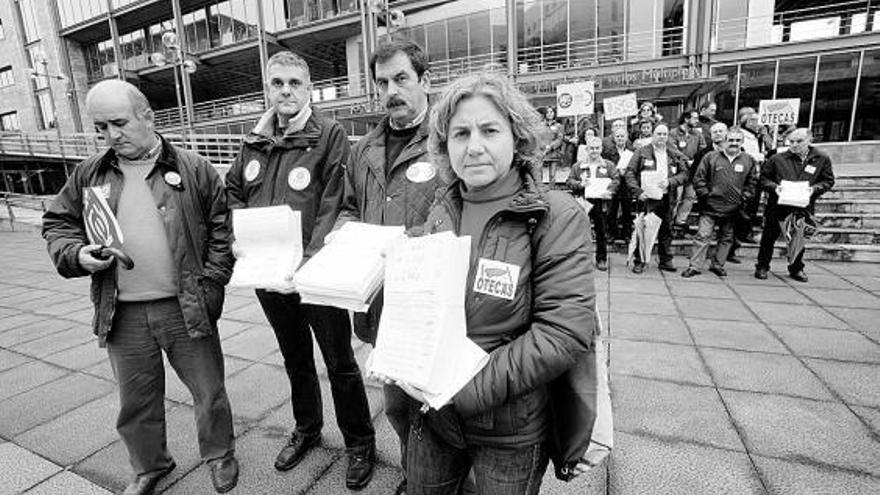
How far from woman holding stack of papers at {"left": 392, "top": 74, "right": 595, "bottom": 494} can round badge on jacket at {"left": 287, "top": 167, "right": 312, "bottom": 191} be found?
922 mm

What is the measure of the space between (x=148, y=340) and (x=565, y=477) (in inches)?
79.6

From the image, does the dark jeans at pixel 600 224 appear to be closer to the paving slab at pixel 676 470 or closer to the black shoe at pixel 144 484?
the paving slab at pixel 676 470

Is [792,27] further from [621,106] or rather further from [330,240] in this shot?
[330,240]

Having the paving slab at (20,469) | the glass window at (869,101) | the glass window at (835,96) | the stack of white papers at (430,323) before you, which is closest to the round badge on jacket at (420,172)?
the stack of white papers at (430,323)

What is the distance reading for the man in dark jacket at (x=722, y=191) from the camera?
235 inches

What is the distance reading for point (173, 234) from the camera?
2.10 metres

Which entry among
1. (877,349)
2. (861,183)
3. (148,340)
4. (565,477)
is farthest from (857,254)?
(148,340)

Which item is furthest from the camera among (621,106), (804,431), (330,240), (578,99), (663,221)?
(578,99)

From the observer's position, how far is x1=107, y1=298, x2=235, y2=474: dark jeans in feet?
7.02

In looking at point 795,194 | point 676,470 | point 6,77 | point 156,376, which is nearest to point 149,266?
point 156,376

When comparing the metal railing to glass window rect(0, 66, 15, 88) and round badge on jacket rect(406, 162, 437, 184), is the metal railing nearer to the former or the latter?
round badge on jacket rect(406, 162, 437, 184)

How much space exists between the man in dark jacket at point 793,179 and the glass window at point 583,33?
11.4 metres

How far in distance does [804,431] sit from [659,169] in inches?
166

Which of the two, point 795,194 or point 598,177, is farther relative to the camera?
point 598,177
